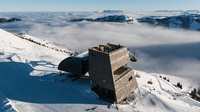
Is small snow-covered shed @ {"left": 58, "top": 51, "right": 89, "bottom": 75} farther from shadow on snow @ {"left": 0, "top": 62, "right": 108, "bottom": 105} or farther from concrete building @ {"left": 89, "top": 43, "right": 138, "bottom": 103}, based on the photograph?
concrete building @ {"left": 89, "top": 43, "right": 138, "bottom": 103}

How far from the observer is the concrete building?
1977cm

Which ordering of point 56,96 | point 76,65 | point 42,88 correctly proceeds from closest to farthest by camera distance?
point 56,96 < point 42,88 < point 76,65

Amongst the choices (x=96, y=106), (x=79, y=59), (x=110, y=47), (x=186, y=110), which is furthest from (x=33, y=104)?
(x=186, y=110)

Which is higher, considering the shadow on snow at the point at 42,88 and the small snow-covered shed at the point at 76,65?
the small snow-covered shed at the point at 76,65

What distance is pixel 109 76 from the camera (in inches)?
778

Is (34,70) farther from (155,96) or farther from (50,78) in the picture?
(155,96)

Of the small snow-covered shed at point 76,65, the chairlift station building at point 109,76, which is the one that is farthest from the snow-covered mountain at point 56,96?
the small snow-covered shed at point 76,65

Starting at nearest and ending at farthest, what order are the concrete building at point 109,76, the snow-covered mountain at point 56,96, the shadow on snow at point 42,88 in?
the snow-covered mountain at point 56,96, the concrete building at point 109,76, the shadow on snow at point 42,88

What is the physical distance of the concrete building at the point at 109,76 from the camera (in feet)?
64.8

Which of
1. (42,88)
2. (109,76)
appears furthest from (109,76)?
(42,88)

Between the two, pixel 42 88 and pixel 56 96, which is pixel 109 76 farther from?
pixel 42 88

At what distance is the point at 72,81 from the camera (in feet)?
78.3

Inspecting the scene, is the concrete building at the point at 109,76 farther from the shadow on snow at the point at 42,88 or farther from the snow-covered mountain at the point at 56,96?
the shadow on snow at the point at 42,88

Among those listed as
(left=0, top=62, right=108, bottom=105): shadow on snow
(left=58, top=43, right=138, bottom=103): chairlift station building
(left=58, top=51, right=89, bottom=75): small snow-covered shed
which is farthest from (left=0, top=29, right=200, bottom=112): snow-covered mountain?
(left=58, top=51, right=89, bottom=75): small snow-covered shed
